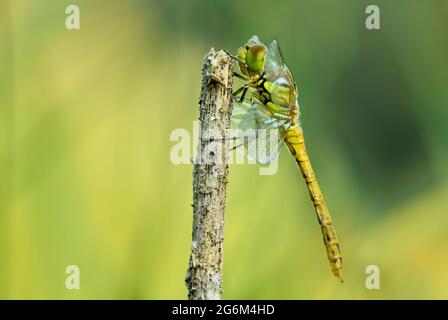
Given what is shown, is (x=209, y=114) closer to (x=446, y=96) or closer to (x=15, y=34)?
(x=15, y=34)

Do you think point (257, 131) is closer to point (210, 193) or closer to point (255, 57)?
point (255, 57)

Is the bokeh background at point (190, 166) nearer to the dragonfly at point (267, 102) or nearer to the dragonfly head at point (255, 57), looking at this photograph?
the dragonfly at point (267, 102)

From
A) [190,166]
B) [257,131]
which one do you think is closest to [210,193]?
[257,131]

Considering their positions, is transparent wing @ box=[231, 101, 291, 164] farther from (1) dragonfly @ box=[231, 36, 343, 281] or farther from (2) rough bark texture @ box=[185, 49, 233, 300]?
(2) rough bark texture @ box=[185, 49, 233, 300]

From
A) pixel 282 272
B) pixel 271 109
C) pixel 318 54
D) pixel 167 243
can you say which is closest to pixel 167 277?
pixel 167 243

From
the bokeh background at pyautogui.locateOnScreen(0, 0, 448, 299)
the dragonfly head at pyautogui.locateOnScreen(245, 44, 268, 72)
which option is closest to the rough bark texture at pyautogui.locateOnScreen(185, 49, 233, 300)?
the dragonfly head at pyautogui.locateOnScreen(245, 44, 268, 72)

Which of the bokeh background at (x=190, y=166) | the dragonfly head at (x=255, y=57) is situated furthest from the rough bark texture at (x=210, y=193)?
the bokeh background at (x=190, y=166)
